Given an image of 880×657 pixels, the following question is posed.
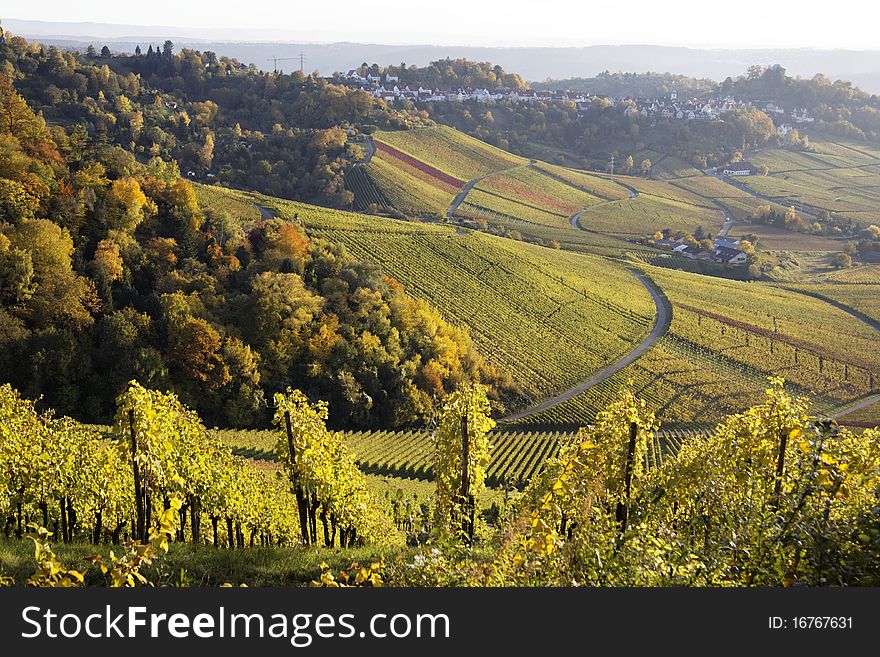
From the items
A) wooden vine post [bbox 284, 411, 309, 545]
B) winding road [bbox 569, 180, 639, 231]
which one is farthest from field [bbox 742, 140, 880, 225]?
wooden vine post [bbox 284, 411, 309, 545]

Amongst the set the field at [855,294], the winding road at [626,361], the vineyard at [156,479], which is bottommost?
the winding road at [626,361]

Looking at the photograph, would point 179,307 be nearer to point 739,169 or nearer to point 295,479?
point 295,479

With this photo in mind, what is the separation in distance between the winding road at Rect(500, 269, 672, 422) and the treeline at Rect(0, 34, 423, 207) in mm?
51158

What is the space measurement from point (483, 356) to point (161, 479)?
4153cm

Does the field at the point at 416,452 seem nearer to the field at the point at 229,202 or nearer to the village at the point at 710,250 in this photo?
the field at the point at 229,202

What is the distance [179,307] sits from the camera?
4234 cm

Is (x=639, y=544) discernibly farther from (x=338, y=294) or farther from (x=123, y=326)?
(x=338, y=294)

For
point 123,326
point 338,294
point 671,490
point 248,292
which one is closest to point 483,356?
point 338,294

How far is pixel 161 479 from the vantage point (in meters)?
14.4

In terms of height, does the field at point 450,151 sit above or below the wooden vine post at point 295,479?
above

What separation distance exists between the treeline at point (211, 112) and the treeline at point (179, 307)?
31010 millimetres

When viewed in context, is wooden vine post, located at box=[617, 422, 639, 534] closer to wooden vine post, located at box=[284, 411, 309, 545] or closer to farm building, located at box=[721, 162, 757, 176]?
wooden vine post, located at box=[284, 411, 309, 545]

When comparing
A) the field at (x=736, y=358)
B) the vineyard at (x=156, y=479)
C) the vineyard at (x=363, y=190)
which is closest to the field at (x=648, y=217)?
the vineyard at (x=363, y=190)

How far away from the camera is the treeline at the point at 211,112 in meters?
91.8
